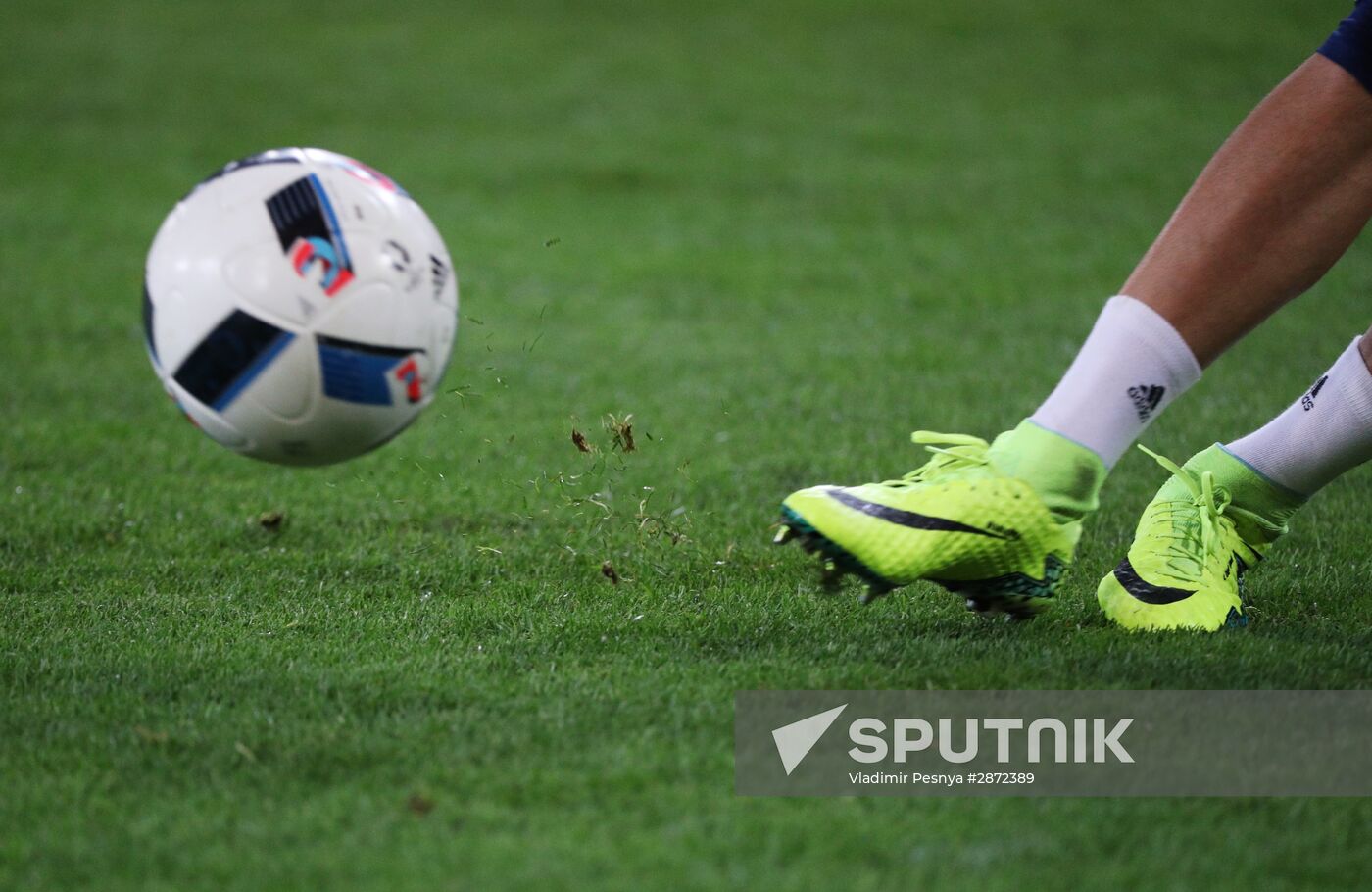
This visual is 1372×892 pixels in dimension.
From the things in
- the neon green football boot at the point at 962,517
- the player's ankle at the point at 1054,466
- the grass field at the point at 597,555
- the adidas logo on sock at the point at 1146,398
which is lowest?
the grass field at the point at 597,555

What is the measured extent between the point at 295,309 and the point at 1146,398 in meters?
1.59

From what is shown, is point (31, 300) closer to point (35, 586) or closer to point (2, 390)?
point (2, 390)

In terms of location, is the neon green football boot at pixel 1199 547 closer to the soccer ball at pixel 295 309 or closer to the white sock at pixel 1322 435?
the white sock at pixel 1322 435

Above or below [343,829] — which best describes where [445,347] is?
above

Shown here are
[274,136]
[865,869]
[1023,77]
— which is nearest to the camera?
[865,869]

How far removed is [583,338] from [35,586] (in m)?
3.64

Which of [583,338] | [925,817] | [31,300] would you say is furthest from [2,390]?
[925,817]

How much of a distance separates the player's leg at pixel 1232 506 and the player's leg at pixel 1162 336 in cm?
35

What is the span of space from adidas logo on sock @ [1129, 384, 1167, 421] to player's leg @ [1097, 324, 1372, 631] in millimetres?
407

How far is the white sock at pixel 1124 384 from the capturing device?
8.86 feet

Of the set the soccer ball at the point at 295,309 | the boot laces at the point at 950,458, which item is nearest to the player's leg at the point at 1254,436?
the boot laces at the point at 950,458

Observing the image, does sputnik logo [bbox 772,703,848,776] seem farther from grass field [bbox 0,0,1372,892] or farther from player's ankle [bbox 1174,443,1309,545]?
player's ankle [bbox 1174,443,1309,545]

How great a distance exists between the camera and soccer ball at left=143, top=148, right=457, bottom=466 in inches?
99.8

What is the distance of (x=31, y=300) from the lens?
740 cm
